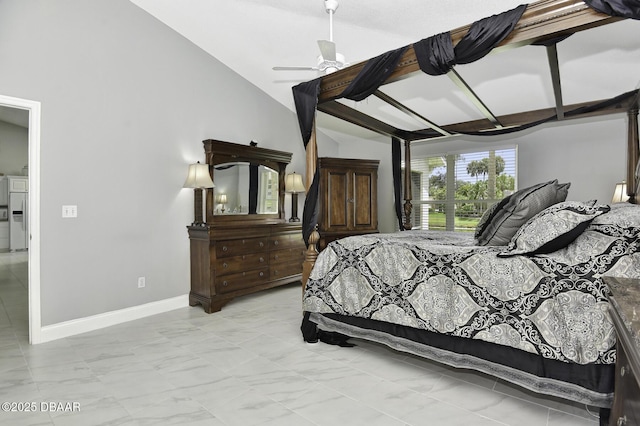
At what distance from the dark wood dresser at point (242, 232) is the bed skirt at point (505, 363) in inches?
73.8

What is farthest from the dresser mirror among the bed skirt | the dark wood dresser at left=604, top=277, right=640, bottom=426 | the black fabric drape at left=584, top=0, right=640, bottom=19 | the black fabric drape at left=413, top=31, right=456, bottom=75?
the dark wood dresser at left=604, top=277, right=640, bottom=426

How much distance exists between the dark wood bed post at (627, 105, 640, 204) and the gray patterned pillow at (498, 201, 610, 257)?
7.70 feet

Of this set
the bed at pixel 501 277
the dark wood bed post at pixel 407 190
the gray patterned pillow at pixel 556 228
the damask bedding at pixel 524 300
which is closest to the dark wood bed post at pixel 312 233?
the bed at pixel 501 277

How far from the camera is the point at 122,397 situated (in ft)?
7.18

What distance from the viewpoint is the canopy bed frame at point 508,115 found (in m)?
1.90

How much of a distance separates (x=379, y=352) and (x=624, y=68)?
3.40 metres

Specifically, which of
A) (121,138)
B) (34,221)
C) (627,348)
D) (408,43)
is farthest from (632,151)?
(34,221)

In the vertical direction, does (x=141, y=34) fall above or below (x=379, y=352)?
above

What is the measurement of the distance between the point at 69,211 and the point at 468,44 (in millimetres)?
3603

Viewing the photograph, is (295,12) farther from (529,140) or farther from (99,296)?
(529,140)

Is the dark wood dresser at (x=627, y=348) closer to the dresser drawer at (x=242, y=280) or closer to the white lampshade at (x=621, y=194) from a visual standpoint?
the white lampshade at (x=621, y=194)

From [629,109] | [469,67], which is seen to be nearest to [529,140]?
[629,109]

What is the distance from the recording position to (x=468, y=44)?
7.09 feet

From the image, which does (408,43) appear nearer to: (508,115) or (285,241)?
(508,115)
